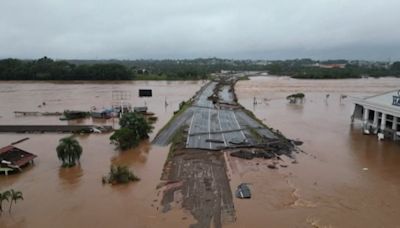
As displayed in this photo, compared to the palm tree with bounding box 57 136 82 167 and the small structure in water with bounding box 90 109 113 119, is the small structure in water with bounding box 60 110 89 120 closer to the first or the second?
the small structure in water with bounding box 90 109 113 119

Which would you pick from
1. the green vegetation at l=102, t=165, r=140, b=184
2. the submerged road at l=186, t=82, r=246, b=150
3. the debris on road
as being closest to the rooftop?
the submerged road at l=186, t=82, r=246, b=150

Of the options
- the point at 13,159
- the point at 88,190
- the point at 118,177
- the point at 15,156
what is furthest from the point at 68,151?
the point at 118,177

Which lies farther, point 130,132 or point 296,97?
point 296,97

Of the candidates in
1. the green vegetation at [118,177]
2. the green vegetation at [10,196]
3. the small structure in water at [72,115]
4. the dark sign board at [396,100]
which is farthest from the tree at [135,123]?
the dark sign board at [396,100]

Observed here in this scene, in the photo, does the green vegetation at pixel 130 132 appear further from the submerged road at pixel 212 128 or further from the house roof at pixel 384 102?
the house roof at pixel 384 102

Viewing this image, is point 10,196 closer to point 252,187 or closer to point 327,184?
point 252,187
